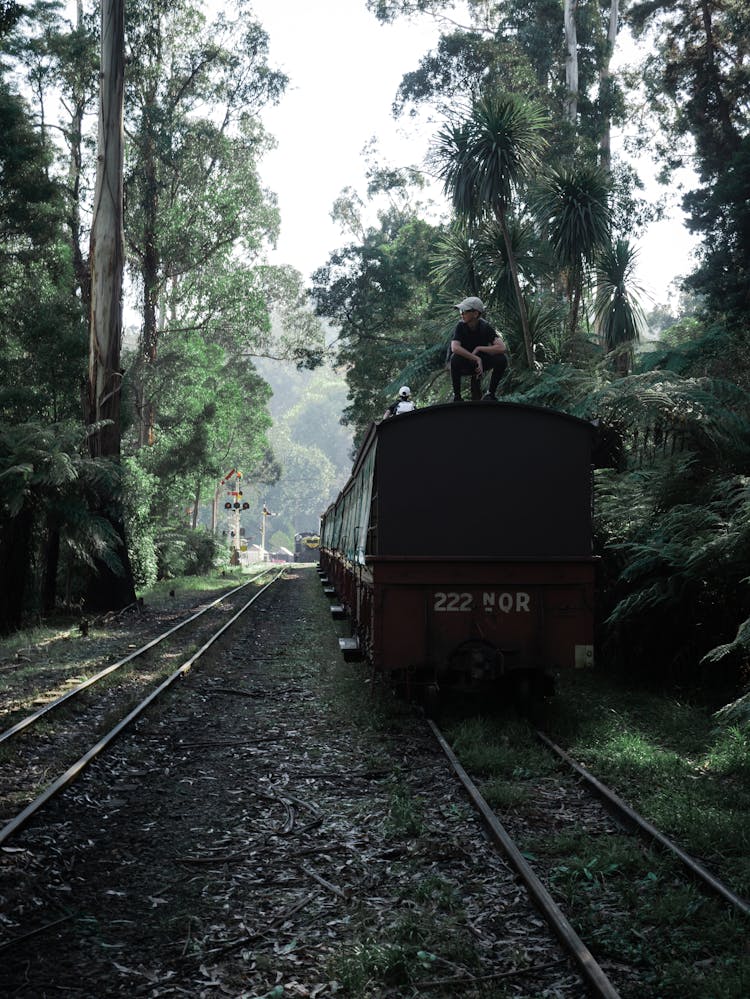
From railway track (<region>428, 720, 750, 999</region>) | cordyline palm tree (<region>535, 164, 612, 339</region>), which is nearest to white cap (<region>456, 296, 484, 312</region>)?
railway track (<region>428, 720, 750, 999</region>)

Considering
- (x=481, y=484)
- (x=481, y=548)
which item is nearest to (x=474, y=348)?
(x=481, y=484)

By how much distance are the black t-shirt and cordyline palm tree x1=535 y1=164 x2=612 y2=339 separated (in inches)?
318

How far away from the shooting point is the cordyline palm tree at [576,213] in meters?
16.8

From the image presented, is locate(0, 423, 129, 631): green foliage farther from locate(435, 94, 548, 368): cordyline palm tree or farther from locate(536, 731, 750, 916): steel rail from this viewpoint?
locate(536, 731, 750, 916): steel rail

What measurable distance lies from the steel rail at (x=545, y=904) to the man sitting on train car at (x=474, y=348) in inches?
172

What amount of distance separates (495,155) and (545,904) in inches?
584

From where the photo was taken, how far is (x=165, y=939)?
13.1ft

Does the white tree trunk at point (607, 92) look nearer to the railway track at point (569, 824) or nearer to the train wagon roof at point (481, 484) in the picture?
the train wagon roof at point (481, 484)

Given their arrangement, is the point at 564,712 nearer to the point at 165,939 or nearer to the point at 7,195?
the point at 165,939

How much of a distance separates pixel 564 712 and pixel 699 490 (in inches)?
114

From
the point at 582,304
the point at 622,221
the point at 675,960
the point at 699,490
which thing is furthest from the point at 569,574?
the point at 622,221

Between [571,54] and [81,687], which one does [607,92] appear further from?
[81,687]

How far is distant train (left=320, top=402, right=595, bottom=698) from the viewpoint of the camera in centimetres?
761

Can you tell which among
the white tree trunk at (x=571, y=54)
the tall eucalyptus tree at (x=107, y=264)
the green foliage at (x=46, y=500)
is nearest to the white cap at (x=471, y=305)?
the green foliage at (x=46, y=500)
